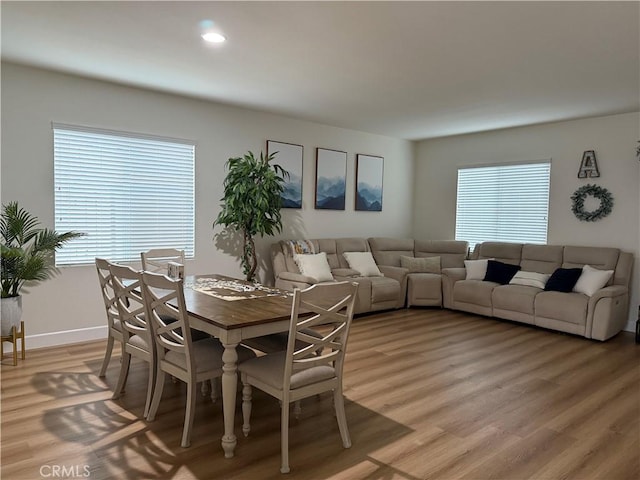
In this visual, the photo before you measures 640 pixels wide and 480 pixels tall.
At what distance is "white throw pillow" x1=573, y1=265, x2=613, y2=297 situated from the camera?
198 inches

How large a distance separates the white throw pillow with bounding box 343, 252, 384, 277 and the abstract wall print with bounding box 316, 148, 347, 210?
2.58ft

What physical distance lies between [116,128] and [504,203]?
5.29 m

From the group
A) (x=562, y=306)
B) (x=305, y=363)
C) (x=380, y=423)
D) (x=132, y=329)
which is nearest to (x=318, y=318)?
(x=305, y=363)

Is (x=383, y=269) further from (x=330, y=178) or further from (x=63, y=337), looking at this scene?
(x=63, y=337)

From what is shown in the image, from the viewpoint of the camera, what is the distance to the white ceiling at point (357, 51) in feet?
9.27

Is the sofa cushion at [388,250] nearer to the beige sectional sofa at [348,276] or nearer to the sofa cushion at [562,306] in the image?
the beige sectional sofa at [348,276]

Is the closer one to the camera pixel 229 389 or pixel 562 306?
pixel 229 389

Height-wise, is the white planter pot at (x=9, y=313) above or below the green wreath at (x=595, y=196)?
below

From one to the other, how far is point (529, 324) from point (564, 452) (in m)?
3.14

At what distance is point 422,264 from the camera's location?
674cm

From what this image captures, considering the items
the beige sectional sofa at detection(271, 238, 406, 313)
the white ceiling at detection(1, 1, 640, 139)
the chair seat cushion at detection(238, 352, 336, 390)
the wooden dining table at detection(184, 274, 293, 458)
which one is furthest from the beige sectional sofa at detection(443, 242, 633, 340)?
the chair seat cushion at detection(238, 352, 336, 390)

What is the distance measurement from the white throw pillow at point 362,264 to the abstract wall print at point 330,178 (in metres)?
0.79

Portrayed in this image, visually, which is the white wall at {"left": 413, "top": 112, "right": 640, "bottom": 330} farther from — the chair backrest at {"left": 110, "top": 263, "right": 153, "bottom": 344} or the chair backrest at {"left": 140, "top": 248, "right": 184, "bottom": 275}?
the chair backrest at {"left": 110, "top": 263, "right": 153, "bottom": 344}

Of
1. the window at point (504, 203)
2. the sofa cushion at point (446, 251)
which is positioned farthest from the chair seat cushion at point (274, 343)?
the window at point (504, 203)
